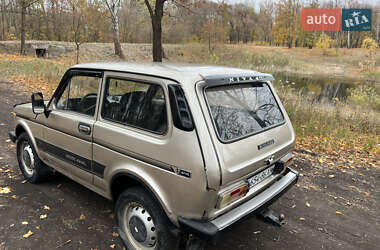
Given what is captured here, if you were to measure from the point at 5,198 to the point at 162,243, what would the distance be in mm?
2700

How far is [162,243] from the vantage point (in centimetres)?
270

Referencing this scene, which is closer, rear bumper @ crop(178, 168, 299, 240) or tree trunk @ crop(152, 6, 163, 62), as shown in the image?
rear bumper @ crop(178, 168, 299, 240)

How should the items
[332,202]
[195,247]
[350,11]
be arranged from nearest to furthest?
[195,247] < [332,202] < [350,11]

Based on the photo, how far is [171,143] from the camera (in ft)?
8.14

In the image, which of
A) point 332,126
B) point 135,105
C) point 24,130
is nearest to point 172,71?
point 135,105

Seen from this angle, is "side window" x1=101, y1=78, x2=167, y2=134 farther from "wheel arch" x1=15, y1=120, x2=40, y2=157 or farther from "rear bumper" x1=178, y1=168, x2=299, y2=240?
"wheel arch" x1=15, y1=120, x2=40, y2=157

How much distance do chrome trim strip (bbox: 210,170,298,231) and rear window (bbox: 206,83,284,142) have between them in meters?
0.66

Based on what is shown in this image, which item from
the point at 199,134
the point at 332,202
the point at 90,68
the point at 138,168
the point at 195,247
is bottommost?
the point at 332,202

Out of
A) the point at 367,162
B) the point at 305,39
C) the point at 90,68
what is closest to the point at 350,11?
the point at 305,39

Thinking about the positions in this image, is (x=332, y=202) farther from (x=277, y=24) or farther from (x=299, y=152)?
(x=277, y=24)

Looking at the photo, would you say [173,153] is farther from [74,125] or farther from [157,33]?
[157,33]

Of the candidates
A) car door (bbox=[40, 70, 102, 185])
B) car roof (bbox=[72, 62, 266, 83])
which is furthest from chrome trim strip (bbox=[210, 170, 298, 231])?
car door (bbox=[40, 70, 102, 185])

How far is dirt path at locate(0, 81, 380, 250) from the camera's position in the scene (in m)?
Result: 3.31

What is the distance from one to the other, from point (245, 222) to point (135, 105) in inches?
78.0
